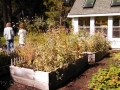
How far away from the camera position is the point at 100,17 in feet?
52.2

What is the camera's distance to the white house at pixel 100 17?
14836 millimetres

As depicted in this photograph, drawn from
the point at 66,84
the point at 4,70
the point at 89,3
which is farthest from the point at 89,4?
the point at 66,84

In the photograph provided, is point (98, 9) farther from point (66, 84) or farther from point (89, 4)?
point (66, 84)

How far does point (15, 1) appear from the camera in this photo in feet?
123

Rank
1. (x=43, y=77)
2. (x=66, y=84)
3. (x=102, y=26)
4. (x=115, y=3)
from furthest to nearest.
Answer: (x=115, y=3) → (x=102, y=26) → (x=66, y=84) → (x=43, y=77)

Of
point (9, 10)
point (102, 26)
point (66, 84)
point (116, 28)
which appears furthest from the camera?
point (9, 10)

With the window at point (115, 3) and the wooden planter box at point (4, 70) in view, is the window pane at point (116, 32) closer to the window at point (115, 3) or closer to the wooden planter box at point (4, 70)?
the window at point (115, 3)

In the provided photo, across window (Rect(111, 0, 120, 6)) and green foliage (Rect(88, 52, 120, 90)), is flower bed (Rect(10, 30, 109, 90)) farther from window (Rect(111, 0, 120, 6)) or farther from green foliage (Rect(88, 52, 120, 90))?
window (Rect(111, 0, 120, 6))

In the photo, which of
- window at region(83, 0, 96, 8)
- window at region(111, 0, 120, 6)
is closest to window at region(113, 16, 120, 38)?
window at region(111, 0, 120, 6)

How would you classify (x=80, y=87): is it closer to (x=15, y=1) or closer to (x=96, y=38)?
(x=96, y=38)

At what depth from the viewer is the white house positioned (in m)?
14.8

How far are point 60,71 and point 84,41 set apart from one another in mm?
3714

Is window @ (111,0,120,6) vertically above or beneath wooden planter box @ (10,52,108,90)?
above

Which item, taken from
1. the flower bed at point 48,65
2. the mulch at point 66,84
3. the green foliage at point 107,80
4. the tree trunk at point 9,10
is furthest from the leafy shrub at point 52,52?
the tree trunk at point 9,10
